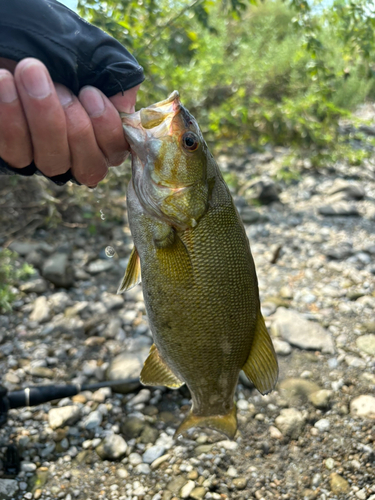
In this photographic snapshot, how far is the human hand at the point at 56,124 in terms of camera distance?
1.56m

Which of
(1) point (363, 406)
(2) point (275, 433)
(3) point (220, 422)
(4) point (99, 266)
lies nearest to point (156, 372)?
(3) point (220, 422)

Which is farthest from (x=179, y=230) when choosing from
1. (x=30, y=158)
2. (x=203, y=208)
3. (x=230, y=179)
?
(x=230, y=179)

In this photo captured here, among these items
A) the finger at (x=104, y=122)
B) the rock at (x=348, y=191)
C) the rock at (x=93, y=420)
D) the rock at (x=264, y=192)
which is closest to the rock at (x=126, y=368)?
the rock at (x=93, y=420)

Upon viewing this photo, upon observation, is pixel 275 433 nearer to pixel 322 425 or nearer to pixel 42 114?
pixel 322 425

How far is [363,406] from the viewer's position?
9.75 feet

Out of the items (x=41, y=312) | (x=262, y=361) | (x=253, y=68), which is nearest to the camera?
(x=262, y=361)

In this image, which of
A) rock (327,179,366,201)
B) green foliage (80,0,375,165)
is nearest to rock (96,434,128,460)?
green foliage (80,0,375,165)

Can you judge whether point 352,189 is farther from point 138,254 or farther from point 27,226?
point 138,254

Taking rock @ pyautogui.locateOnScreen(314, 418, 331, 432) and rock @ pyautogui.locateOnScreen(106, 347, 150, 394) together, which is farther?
rock @ pyautogui.locateOnScreen(106, 347, 150, 394)

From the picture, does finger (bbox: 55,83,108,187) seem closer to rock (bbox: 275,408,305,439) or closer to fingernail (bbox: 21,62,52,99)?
fingernail (bbox: 21,62,52,99)

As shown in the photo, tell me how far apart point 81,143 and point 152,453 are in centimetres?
192

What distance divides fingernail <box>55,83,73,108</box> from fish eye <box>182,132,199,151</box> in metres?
0.47

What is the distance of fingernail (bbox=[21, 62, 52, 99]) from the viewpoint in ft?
5.04

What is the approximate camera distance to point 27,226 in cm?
495
